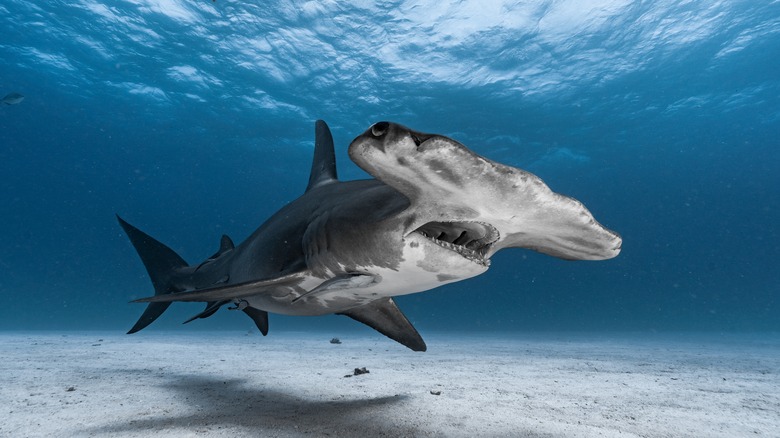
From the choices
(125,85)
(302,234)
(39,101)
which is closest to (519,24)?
(302,234)

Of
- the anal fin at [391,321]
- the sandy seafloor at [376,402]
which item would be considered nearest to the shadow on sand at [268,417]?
the sandy seafloor at [376,402]

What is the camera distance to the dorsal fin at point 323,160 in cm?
475

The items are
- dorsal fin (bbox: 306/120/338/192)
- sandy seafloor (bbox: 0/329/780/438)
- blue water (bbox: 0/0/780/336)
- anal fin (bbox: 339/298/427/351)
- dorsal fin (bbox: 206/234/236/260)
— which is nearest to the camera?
sandy seafloor (bbox: 0/329/780/438)

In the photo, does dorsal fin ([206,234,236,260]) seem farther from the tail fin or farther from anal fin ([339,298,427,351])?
anal fin ([339,298,427,351])

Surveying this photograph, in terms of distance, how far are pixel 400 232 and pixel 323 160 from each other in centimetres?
279

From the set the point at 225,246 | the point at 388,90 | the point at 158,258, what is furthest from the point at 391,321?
the point at 388,90

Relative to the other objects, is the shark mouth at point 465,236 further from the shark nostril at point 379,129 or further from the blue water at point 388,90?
the blue water at point 388,90

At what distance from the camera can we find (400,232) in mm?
2443

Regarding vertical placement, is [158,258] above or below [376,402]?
above

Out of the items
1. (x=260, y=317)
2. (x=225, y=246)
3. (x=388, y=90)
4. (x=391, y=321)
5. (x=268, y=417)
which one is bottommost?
(x=268, y=417)

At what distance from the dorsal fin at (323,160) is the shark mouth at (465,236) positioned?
2243 millimetres

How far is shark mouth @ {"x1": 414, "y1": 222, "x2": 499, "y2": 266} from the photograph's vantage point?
2.46 meters

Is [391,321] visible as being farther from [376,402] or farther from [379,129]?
[379,129]

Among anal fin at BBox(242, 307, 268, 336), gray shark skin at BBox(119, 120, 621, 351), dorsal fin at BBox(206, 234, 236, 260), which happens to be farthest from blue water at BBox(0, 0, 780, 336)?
gray shark skin at BBox(119, 120, 621, 351)
